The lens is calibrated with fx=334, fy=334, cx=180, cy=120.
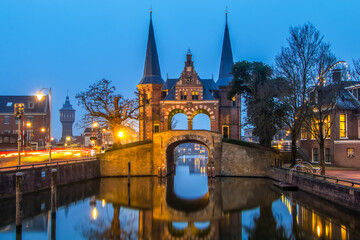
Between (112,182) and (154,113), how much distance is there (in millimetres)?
22075

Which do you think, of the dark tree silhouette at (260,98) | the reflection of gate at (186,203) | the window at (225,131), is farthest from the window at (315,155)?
the reflection of gate at (186,203)

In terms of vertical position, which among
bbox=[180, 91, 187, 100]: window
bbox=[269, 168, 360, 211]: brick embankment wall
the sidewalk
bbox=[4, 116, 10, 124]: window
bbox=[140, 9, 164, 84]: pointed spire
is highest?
bbox=[140, 9, 164, 84]: pointed spire

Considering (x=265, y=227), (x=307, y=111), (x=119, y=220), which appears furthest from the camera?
(x=307, y=111)

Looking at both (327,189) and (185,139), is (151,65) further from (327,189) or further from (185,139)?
(327,189)

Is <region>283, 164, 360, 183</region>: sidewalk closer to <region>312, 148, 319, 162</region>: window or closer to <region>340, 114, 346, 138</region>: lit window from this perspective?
<region>340, 114, 346, 138</region>: lit window

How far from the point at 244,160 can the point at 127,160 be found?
13.8 m

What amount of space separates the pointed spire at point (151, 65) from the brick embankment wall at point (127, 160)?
20.4 metres

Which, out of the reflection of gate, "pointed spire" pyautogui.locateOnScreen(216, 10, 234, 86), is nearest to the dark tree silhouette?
"pointed spire" pyautogui.locateOnScreen(216, 10, 234, 86)

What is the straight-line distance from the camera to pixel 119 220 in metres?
20.0

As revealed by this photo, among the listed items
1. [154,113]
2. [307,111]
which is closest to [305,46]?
[307,111]

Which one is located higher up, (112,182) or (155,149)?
(155,149)

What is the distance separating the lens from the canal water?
17.0 meters

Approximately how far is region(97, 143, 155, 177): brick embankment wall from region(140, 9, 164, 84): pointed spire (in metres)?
20.4

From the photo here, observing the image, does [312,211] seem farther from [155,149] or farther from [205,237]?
[155,149]
